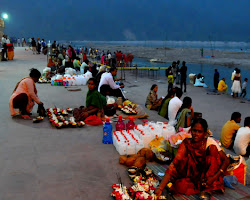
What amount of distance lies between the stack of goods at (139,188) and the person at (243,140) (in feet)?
8.66

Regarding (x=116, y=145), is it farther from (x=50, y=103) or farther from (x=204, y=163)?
(x=50, y=103)

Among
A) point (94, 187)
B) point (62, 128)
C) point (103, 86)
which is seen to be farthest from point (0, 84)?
point (94, 187)

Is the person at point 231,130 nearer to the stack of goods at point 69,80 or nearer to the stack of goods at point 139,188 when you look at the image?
the stack of goods at point 139,188

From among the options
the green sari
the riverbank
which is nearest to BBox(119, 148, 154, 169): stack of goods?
the green sari

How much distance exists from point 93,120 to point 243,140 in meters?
3.49

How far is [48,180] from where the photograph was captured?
13.2ft

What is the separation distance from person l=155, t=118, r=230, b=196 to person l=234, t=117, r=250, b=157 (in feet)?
8.08

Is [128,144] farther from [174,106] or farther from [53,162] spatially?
[174,106]

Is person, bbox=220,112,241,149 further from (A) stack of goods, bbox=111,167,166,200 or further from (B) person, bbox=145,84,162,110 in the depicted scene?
(B) person, bbox=145,84,162,110

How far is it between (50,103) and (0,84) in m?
4.35

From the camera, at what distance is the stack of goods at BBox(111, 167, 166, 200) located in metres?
3.44

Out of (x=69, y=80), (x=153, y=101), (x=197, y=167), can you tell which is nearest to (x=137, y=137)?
(x=197, y=167)

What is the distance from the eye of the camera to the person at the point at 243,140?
5.70 metres

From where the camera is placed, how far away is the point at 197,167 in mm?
3508
